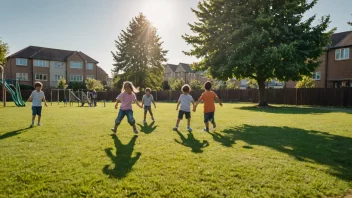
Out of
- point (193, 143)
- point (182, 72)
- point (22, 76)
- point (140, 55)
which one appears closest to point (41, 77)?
point (22, 76)

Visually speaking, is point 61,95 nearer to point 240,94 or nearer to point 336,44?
point 240,94

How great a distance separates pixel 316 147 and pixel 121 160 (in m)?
5.08

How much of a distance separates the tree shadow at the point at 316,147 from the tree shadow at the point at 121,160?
3.41 m

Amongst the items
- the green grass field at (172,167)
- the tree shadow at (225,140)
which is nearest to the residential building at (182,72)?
the tree shadow at (225,140)

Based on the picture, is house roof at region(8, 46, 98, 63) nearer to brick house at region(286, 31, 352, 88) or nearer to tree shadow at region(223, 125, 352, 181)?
brick house at region(286, 31, 352, 88)

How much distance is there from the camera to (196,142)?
6.68 m

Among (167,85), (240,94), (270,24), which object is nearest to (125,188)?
(270,24)

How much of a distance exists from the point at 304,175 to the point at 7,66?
61806mm

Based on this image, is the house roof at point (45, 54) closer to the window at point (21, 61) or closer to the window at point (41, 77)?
the window at point (21, 61)

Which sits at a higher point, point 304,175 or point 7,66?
point 7,66

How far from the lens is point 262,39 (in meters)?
20.6

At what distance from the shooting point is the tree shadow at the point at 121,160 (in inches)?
160

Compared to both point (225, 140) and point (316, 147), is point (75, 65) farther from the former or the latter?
point (316, 147)

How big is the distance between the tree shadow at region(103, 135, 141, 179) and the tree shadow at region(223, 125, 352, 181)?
3.41 m
